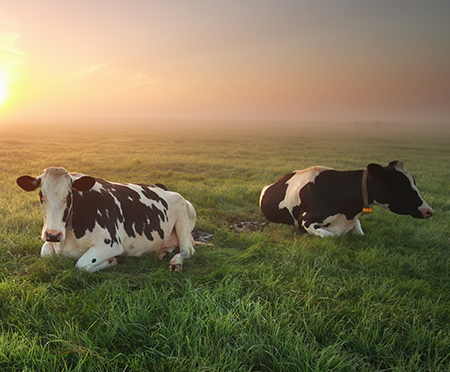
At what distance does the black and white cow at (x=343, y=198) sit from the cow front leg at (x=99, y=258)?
361 centimetres

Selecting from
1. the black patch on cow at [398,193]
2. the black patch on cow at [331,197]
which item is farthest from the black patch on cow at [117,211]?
the black patch on cow at [398,193]

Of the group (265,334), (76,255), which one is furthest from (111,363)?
(76,255)

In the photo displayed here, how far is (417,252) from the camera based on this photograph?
210 inches

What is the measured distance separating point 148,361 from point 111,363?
0.28m

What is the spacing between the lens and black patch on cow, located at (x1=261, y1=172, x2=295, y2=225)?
651 cm

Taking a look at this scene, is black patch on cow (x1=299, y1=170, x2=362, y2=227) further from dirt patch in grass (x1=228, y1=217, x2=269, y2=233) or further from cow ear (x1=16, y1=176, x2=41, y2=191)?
cow ear (x1=16, y1=176, x2=41, y2=191)

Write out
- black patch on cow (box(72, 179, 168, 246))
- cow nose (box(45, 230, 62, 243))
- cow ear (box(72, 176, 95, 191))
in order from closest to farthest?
cow nose (box(45, 230, 62, 243)), cow ear (box(72, 176, 95, 191)), black patch on cow (box(72, 179, 168, 246))

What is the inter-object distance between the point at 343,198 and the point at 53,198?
15.9 feet

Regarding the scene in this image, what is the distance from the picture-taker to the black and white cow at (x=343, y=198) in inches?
211

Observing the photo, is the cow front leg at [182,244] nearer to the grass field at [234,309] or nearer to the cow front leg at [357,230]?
the grass field at [234,309]

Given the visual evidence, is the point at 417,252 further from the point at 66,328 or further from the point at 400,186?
the point at 66,328

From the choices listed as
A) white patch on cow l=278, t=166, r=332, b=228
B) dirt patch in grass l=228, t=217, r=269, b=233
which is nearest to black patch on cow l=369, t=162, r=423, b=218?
white patch on cow l=278, t=166, r=332, b=228

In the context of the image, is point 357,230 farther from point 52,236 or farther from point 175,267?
point 52,236

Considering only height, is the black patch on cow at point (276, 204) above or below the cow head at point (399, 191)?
below
